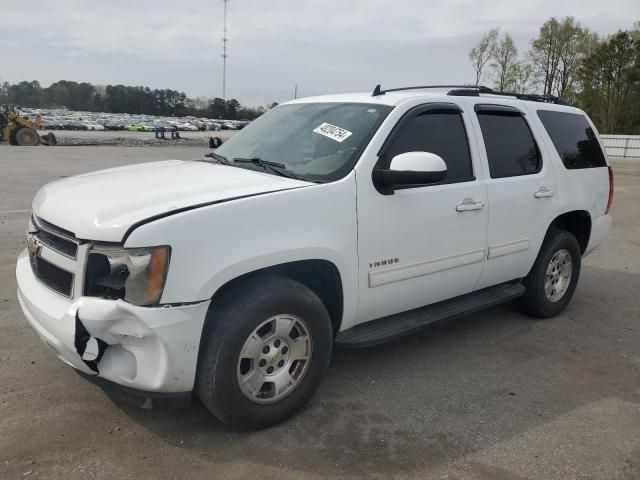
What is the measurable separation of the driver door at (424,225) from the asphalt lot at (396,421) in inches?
22.0

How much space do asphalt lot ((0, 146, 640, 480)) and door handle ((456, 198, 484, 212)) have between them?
3.77ft

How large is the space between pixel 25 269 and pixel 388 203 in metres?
2.23

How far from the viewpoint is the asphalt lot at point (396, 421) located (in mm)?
2801

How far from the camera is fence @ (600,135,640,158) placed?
116ft

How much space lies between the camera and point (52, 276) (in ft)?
9.66

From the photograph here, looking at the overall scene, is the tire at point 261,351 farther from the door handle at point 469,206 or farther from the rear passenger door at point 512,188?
the rear passenger door at point 512,188

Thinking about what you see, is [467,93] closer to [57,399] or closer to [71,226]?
[71,226]

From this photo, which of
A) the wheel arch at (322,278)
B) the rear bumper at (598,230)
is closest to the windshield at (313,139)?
the wheel arch at (322,278)

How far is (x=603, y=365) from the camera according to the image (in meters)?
4.17

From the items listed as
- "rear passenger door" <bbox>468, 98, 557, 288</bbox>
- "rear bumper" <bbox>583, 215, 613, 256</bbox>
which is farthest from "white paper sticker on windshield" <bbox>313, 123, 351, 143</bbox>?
"rear bumper" <bbox>583, 215, 613, 256</bbox>

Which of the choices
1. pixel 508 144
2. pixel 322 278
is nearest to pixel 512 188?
pixel 508 144

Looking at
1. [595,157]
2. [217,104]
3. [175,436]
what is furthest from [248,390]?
[217,104]

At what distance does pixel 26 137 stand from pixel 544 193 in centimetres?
3108

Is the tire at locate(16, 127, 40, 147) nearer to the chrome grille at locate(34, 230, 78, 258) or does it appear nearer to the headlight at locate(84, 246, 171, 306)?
the chrome grille at locate(34, 230, 78, 258)
